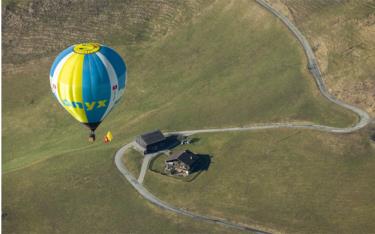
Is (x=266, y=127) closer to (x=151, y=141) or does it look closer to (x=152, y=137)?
(x=152, y=137)

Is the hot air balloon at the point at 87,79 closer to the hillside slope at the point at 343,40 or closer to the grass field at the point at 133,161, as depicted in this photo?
the grass field at the point at 133,161

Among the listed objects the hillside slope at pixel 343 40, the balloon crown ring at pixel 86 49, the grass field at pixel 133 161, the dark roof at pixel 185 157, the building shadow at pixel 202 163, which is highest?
the balloon crown ring at pixel 86 49

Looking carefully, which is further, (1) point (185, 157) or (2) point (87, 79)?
(1) point (185, 157)

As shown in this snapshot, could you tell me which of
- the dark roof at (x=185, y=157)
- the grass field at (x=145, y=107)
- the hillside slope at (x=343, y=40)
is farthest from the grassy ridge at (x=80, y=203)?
the hillside slope at (x=343, y=40)

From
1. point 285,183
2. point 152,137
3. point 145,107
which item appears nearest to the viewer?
point 285,183

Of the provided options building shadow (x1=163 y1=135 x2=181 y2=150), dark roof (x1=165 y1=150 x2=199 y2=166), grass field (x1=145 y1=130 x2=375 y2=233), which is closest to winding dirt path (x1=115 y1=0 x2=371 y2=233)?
grass field (x1=145 y1=130 x2=375 y2=233)

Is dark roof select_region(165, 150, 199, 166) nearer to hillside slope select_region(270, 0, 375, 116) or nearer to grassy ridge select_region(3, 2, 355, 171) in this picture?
grassy ridge select_region(3, 2, 355, 171)

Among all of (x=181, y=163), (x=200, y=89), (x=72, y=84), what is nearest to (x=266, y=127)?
(x=181, y=163)
